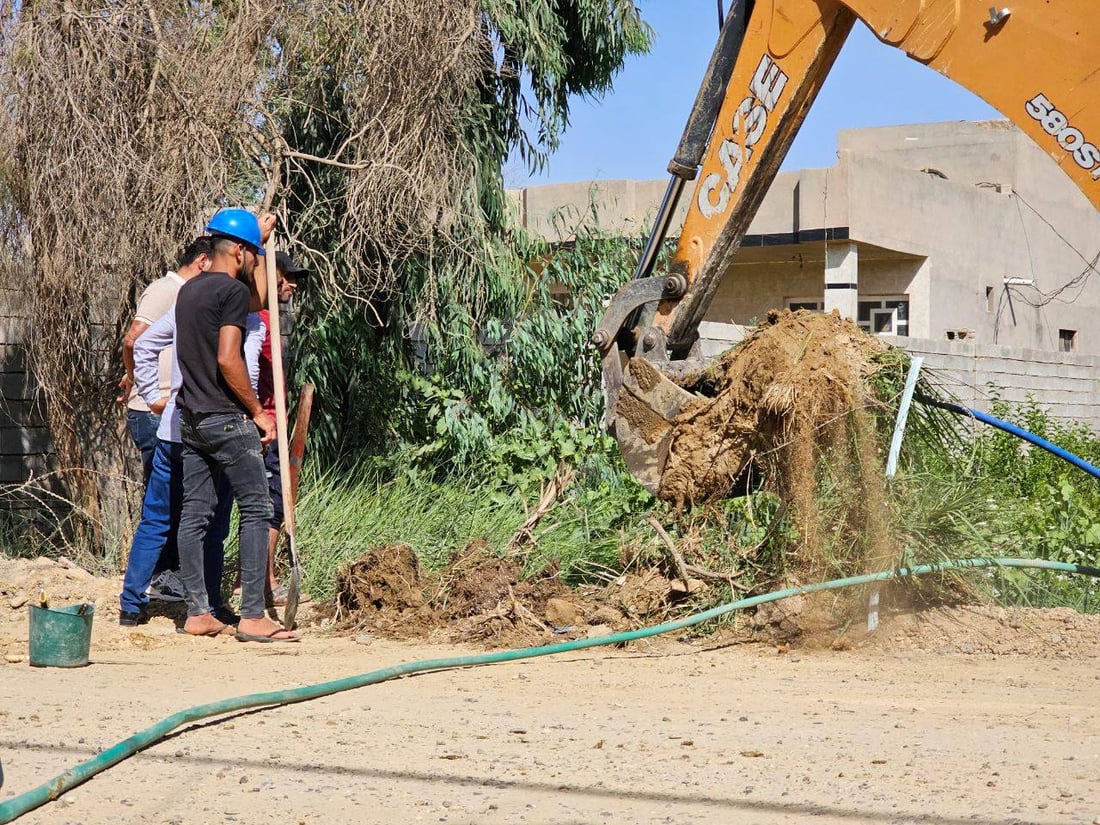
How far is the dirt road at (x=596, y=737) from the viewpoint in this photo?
3.74m

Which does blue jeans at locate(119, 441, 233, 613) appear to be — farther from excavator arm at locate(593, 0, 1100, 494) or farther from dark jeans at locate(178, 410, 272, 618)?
excavator arm at locate(593, 0, 1100, 494)

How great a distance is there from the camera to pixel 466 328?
372 inches

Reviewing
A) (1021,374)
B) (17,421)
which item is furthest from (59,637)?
(1021,374)

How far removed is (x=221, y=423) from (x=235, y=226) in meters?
1.02

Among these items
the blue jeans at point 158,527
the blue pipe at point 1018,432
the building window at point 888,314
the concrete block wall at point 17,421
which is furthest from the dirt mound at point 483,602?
the building window at point 888,314

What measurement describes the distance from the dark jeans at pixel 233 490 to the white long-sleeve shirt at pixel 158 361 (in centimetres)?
19

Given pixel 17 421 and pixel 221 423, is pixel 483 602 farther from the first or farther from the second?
pixel 17 421

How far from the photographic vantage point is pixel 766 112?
632cm

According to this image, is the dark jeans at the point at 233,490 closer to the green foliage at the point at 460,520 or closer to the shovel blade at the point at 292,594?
the shovel blade at the point at 292,594

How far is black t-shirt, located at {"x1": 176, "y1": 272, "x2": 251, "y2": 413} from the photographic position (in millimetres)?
6371

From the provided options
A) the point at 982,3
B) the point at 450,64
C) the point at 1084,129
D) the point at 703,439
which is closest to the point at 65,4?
the point at 450,64

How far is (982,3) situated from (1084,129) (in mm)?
765

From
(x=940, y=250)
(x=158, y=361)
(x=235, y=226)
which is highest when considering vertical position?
(x=940, y=250)

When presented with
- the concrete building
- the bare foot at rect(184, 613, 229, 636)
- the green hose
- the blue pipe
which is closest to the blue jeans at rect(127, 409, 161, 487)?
the bare foot at rect(184, 613, 229, 636)
